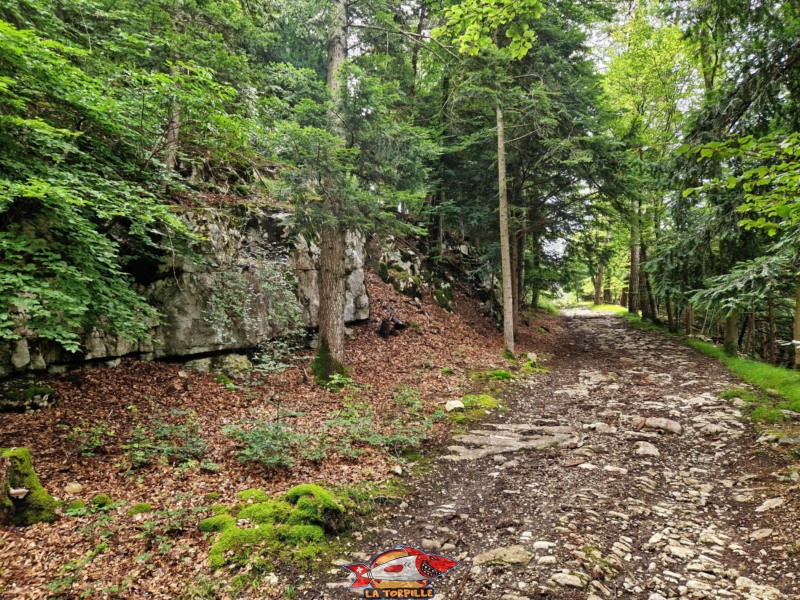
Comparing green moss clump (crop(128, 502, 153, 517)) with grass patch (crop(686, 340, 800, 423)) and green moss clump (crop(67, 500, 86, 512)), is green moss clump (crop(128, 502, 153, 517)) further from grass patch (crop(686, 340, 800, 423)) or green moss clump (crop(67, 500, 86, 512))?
grass patch (crop(686, 340, 800, 423))

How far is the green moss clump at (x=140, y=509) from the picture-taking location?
4.00 meters

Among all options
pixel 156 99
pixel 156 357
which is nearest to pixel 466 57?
pixel 156 99

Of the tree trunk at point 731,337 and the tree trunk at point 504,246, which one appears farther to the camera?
the tree trunk at point 504,246

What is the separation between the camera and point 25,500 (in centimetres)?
375

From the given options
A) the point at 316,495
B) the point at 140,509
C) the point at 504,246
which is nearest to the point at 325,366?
the point at 316,495

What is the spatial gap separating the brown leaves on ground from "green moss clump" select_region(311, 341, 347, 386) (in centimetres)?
25

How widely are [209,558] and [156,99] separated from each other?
6725 millimetres

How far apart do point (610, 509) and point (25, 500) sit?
601cm

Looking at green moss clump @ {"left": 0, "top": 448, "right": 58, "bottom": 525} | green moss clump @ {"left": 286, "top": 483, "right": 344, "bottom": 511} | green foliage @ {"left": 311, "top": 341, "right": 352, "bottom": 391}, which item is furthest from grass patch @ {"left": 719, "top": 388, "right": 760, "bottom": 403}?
green moss clump @ {"left": 0, "top": 448, "right": 58, "bottom": 525}

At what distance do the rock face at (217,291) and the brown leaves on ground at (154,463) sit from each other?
44cm

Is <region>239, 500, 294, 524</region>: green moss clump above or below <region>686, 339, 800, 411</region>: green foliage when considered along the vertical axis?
below

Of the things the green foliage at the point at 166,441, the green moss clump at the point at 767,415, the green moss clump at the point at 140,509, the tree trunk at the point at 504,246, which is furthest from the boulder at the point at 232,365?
the green moss clump at the point at 767,415

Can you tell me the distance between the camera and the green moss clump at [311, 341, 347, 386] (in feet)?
28.4

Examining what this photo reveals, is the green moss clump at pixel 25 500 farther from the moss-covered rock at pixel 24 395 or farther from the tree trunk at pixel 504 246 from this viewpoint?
the tree trunk at pixel 504 246
